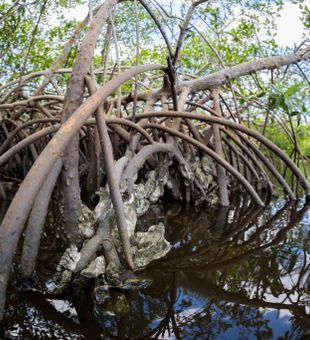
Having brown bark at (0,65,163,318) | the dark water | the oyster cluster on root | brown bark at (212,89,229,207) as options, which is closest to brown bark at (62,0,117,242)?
the oyster cluster on root

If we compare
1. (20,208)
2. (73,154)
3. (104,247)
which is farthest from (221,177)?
(20,208)

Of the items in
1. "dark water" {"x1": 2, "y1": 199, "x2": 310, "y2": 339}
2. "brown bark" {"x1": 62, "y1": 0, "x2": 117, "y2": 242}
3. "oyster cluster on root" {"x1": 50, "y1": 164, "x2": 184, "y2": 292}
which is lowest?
"dark water" {"x1": 2, "y1": 199, "x2": 310, "y2": 339}

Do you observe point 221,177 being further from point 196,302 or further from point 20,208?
point 20,208

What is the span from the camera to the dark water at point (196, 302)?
1.06 metres

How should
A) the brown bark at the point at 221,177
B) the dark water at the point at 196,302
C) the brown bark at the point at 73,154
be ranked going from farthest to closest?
1. the brown bark at the point at 221,177
2. the brown bark at the point at 73,154
3. the dark water at the point at 196,302

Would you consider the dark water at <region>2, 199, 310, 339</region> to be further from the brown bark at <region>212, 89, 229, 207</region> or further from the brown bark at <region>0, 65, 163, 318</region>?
the brown bark at <region>212, 89, 229, 207</region>

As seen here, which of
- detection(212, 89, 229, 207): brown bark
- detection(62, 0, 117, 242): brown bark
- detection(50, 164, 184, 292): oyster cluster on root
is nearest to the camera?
detection(50, 164, 184, 292): oyster cluster on root

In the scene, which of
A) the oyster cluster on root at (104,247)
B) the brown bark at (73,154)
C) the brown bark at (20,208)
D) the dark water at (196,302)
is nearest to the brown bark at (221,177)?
the dark water at (196,302)

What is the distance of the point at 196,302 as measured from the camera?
1250mm

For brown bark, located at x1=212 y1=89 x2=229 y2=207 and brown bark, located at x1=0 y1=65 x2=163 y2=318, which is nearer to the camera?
brown bark, located at x1=0 y1=65 x2=163 y2=318

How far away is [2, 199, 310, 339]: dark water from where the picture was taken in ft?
3.48

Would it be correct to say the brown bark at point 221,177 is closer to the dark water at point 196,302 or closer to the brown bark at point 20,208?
the dark water at point 196,302

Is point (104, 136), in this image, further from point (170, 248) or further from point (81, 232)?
point (170, 248)

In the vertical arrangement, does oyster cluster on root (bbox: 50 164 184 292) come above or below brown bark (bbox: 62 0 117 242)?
below
